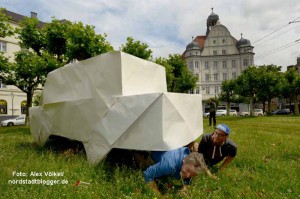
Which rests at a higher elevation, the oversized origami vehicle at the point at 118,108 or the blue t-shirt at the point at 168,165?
the oversized origami vehicle at the point at 118,108

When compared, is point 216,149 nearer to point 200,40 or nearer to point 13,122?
point 13,122

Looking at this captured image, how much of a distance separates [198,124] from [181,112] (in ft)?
4.77

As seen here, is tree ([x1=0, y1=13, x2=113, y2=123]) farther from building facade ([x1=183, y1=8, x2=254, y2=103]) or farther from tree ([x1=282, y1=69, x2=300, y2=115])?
building facade ([x1=183, y1=8, x2=254, y2=103])

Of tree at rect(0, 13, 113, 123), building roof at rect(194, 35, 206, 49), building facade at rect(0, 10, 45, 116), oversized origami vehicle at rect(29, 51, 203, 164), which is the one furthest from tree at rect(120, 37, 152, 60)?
building roof at rect(194, 35, 206, 49)

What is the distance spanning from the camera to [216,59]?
225 ft

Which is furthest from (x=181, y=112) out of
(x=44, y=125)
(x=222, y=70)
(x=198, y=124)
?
(x=222, y=70)

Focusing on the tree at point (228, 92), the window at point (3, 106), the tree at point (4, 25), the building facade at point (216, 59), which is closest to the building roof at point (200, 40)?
the building facade at point (216, 59)

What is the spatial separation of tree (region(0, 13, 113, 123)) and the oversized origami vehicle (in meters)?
6.42

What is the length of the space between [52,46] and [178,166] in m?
15.0

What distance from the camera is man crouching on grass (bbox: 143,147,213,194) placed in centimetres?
387

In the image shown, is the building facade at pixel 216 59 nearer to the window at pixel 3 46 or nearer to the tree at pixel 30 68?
the window at pixel 3 46

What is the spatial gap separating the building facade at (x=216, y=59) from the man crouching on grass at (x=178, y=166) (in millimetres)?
64421

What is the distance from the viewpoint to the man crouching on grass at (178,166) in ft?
12.7

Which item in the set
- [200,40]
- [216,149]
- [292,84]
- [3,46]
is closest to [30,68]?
[216,149]
